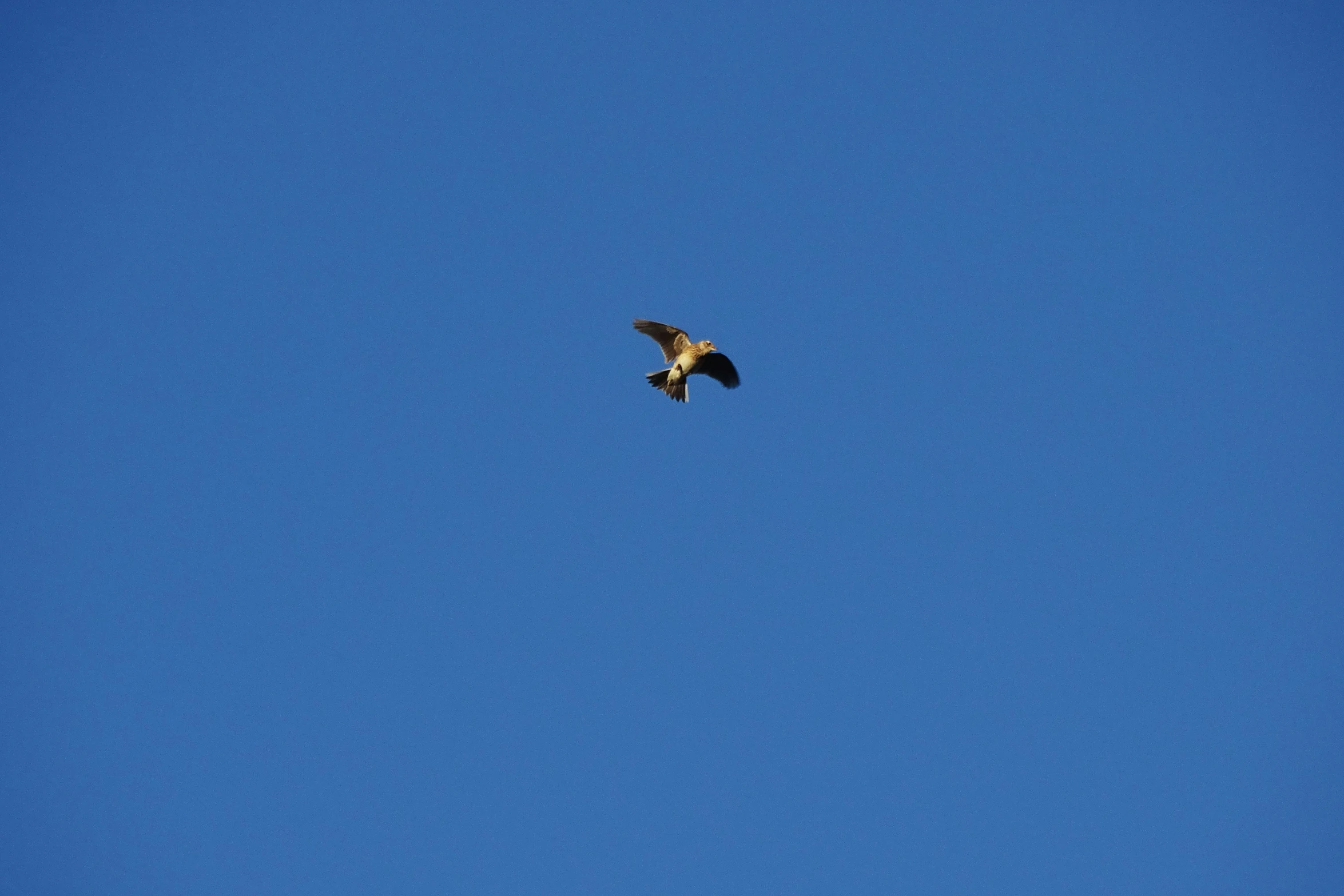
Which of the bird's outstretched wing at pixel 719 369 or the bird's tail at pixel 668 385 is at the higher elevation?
the bird's outstretched wing at pixel 719 369

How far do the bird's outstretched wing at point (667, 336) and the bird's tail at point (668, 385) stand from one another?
0.64m

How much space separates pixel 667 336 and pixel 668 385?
133 cm

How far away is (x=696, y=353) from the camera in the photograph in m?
Answer: 27.2

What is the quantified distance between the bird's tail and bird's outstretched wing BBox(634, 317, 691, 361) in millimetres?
643

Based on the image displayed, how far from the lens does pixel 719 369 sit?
27.9 m

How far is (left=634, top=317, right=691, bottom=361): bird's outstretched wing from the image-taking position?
27.8 meters

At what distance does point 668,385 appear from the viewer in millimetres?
27656

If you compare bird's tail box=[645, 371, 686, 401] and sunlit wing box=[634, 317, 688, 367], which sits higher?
sunlit wing box=[634, 317, 688, 367]

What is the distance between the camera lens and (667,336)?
91.9 feet

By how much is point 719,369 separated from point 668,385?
141cm

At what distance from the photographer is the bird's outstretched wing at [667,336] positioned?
2780 centimetres

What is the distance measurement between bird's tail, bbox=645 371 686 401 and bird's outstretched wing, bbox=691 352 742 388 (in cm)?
49

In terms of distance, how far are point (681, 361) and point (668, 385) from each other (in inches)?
28.5

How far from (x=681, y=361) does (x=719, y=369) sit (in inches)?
46.3
